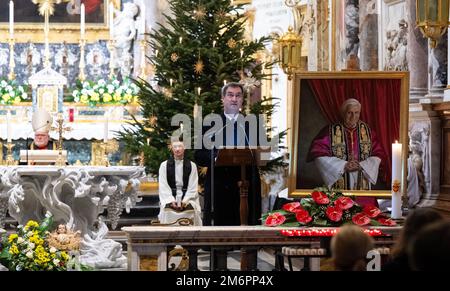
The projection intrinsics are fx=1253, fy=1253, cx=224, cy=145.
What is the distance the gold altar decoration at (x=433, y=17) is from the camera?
1036cm

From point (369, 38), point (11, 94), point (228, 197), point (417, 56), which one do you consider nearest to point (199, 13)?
point (417, 56)

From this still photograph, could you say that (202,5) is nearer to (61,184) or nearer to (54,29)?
(61,184)

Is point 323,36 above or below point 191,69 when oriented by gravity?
above

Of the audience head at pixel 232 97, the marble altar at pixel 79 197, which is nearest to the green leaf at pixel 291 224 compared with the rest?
the audience head at pixel 232 97

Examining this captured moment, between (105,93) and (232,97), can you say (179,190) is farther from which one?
(105,93)

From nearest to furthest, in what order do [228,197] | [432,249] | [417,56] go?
[432,249] < [228,197] < [417,56]

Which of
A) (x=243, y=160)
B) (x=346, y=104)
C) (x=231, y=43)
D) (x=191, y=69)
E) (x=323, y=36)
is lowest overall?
(x=243, y=160)

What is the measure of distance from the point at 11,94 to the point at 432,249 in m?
17.9

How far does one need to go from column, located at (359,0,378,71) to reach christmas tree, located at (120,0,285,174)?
12.4 ft

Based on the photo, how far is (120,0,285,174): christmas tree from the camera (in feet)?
48.5

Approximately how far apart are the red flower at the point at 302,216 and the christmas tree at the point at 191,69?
5.47 meters

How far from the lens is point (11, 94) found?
2178cm
